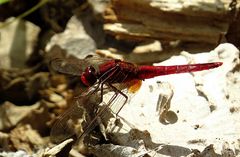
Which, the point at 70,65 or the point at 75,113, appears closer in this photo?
the point at 75,113

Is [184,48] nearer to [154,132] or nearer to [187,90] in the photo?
[187,90]

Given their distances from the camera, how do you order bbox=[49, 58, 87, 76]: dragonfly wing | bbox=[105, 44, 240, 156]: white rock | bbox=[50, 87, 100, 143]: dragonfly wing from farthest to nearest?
1. bbox=[49, 58, 87, 76]: dragonfly wing
2. bbox=[50, 87, 100, 143]: dragonfly wing
3. bbox=[105, 44, 240, 156]: white rock

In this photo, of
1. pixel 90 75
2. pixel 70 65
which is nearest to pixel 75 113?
pixel 90 75

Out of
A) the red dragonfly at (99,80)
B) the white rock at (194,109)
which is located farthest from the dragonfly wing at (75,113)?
the white rock at (194,109)

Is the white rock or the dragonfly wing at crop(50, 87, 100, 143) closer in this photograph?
Answer: the white rock

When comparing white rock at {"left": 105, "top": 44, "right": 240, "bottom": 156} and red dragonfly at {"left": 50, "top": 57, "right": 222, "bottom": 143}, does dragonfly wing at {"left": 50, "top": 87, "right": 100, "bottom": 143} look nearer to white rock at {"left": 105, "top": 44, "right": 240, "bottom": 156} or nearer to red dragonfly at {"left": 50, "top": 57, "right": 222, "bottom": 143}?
red dragonfly at {"left": 50, "top": 57, "right": 222, "bottom": 143}

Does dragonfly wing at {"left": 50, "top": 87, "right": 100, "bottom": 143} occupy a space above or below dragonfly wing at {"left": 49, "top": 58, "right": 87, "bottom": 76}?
below

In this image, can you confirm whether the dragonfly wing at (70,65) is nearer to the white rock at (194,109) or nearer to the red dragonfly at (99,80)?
the red dragonfly at (99,80)

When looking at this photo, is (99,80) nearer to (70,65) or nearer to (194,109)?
(70,65)

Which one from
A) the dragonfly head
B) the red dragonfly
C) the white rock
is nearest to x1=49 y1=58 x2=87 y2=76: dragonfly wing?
the red dragonfly
